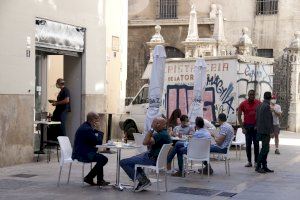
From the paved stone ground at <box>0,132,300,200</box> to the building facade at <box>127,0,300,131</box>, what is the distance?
17602 millimetres

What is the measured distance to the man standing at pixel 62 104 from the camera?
50.6 ft

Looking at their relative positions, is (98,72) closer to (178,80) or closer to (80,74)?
(80,74)

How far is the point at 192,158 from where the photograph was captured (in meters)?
11.8

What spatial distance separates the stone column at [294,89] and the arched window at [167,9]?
7.72m

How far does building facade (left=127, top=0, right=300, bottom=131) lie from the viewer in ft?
104

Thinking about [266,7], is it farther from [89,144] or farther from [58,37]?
[89,144]

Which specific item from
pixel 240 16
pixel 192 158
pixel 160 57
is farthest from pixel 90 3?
pixel 240 16

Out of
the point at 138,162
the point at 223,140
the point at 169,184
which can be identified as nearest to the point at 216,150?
the point at 223,140

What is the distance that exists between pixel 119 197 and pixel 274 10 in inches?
963

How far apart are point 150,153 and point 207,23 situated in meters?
23.3

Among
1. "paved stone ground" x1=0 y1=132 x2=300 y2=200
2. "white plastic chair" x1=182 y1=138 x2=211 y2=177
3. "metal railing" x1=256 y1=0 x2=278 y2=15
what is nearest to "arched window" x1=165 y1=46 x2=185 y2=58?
"metal railing" x1=256 y1=0 x2=278 y2=15

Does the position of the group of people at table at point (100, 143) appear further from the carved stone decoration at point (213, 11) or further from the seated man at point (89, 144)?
the carved stone decoration at point (213, 11)

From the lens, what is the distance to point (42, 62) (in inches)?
621

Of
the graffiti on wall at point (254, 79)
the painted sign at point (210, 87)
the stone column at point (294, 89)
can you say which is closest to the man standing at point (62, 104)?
the painted sign at point (210, 87)
